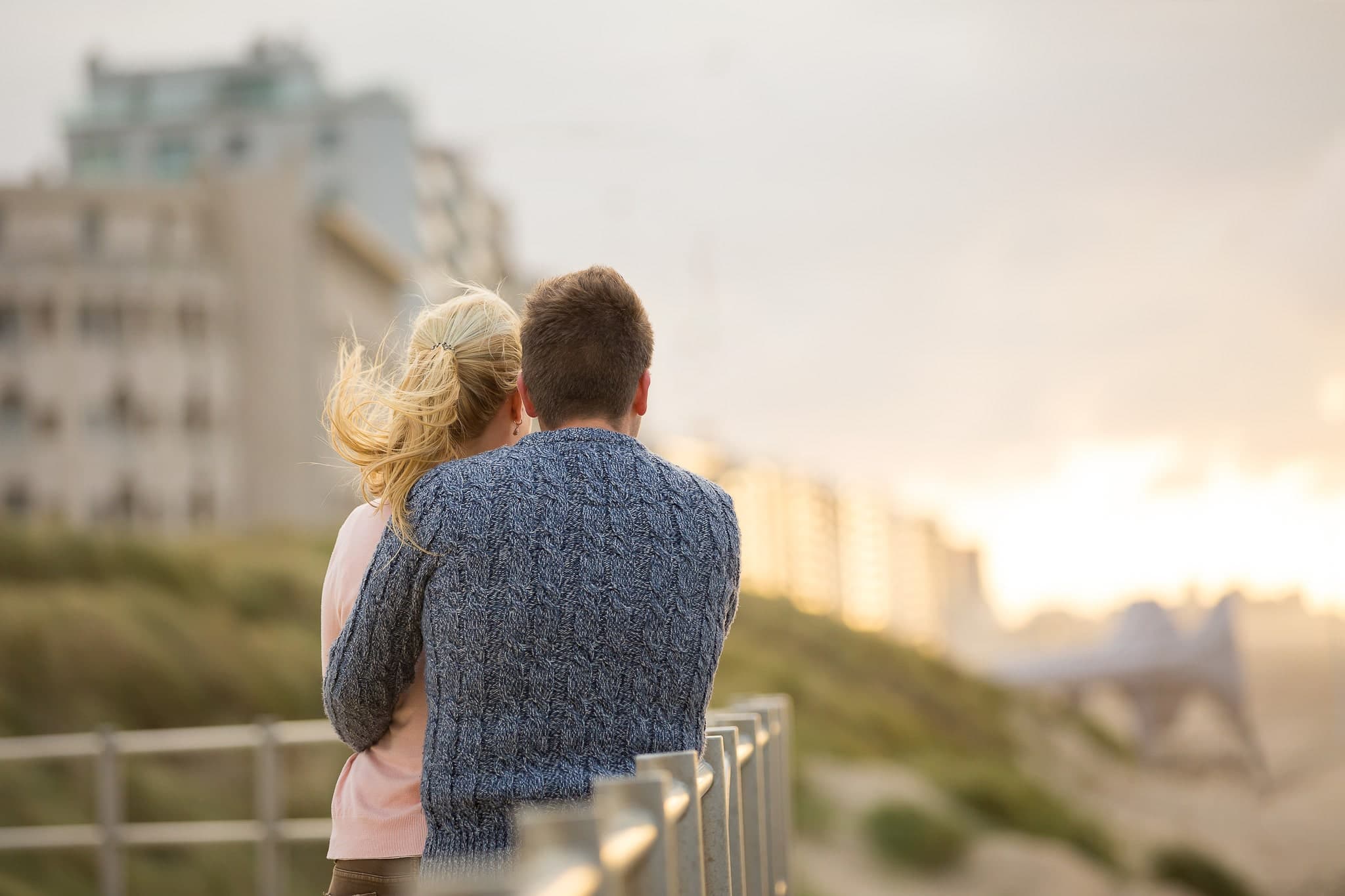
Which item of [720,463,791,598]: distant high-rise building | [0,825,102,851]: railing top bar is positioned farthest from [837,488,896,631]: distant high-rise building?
[0,825,102,851]: railing top bar

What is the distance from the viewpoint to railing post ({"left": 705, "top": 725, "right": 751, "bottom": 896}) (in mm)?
2420

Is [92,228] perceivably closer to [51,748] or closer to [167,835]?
[51,748]

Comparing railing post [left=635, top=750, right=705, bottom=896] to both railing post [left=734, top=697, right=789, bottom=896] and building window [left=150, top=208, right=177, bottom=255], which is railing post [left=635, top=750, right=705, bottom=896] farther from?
building window [left=150, top=208, right=177, bottom=255]

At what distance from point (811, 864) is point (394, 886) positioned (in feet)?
44.7

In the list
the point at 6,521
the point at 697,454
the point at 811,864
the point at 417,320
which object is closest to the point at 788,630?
the point at 811,864

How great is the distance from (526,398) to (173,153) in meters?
48.0

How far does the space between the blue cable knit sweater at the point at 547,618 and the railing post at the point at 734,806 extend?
1.15 feet

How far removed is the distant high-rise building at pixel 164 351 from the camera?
1319 inches

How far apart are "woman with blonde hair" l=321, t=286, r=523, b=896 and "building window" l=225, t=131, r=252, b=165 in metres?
46.0

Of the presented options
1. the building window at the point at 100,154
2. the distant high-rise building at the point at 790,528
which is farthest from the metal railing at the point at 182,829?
the distant high-rise building at the point at 790,528

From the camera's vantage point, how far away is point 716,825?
216 centimetres

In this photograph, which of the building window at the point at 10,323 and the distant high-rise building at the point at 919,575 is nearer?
the building window at the point at 10,323

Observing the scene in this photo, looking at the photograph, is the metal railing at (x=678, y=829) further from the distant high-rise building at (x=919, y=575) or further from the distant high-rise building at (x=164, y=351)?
the distant high-rise building at (x=919, y=575)

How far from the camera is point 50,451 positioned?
109 feet
